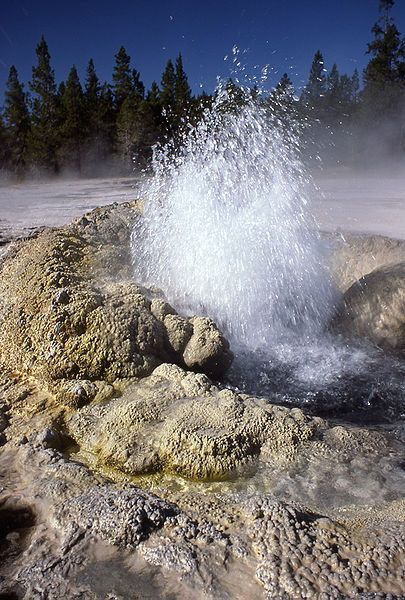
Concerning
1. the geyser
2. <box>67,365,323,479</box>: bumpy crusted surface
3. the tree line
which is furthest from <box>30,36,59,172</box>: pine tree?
<box>67,365,323,479</box>: bumpy crusted surface

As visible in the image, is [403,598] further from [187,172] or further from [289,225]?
[187,172]

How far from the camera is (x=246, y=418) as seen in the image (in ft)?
6.61

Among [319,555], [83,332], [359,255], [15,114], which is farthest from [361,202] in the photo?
[15,114]

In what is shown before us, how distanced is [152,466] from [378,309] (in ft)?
7.53

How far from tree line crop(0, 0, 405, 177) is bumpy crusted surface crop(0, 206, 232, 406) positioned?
576 inches

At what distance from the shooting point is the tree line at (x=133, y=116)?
56.3ft

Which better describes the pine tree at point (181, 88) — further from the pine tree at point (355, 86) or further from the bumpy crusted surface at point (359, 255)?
the bumpy crusted surface at point (359, 255)

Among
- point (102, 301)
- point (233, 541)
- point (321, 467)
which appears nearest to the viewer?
point (233, 541)

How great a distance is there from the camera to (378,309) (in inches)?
144

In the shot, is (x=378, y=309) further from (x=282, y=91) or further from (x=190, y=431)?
(x=282, y=91)

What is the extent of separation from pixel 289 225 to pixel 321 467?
2.84m

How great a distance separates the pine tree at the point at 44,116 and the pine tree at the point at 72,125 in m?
0.31

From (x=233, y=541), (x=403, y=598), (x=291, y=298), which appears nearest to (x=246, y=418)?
(x=233, y=541)

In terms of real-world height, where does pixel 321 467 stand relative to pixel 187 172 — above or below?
below
